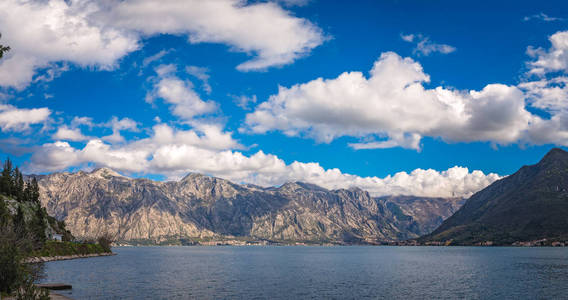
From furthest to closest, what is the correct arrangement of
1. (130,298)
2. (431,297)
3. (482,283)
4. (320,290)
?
1. (482,283)
2. (320,290)
3. (431,297)
4. (130,298)

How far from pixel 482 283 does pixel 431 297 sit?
34307 millimetres

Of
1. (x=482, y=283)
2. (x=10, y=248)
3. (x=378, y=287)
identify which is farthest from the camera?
(x=482, y=283)

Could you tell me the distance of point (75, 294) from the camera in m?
85.6

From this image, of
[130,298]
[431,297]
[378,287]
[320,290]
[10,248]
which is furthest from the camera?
[378,287]

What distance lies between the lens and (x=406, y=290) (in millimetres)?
97688

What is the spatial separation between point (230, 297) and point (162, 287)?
83.4 ft

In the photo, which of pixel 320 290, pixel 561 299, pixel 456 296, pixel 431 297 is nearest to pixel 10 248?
pixel 320 290

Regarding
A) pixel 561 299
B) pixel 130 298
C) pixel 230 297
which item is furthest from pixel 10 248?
pixel 561 299

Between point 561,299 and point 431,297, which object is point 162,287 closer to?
point 431,297

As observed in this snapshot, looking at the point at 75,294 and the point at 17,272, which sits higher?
the point at 17,272

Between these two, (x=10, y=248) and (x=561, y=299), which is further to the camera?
(x=561, y=299)

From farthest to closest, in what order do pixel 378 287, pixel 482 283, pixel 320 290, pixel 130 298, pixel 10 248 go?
pixel 482 283
pixel 378 287
pixel 320 290
pixel 130 298
pixel 10 248

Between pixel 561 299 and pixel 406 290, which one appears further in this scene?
pixel 406 290

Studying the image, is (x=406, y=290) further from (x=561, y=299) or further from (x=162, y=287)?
(x=162, y=287)
